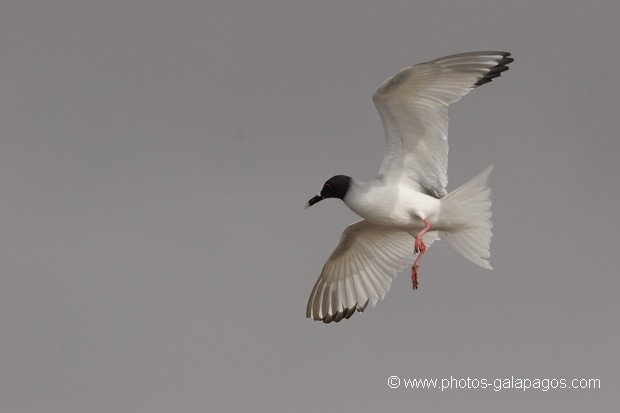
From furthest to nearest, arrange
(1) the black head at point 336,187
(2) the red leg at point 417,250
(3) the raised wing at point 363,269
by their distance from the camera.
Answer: (3) the raised wing at point 363,269 < (1) the black head at point 336,187 < (2) the red leg at point 417,250

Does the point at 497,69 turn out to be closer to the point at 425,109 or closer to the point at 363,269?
the point at 425,109

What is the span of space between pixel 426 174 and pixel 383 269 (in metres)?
2.23

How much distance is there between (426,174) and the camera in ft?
52.5

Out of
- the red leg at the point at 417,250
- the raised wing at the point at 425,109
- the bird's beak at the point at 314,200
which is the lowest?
the red leg at the point at 417,250

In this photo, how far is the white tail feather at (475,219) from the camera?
618 inches

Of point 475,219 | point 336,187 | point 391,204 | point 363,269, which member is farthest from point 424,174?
point 363,269

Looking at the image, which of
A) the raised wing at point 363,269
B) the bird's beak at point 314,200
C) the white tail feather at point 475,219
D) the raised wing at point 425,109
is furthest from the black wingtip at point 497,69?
the raised wing at point 363,269

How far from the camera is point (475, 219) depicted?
1582 centimetres

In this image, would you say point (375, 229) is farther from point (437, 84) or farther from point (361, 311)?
point (437, 84)

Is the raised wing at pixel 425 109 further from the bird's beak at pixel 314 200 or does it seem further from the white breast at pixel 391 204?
the bird's beak at pixel 314 200

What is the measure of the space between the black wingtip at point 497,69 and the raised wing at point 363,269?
3028mm

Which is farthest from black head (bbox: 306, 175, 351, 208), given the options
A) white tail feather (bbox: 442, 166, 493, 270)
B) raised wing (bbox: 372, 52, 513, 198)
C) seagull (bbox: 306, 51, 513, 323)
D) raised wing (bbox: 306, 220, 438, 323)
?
raised wing (bbox: 306, 220, 438, 323)

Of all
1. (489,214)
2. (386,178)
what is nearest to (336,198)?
(386,178)

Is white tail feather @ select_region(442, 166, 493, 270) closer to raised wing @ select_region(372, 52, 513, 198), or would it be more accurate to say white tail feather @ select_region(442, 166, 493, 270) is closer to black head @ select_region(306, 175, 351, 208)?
raised wing @ select_region(372, 52, 513, 198)
